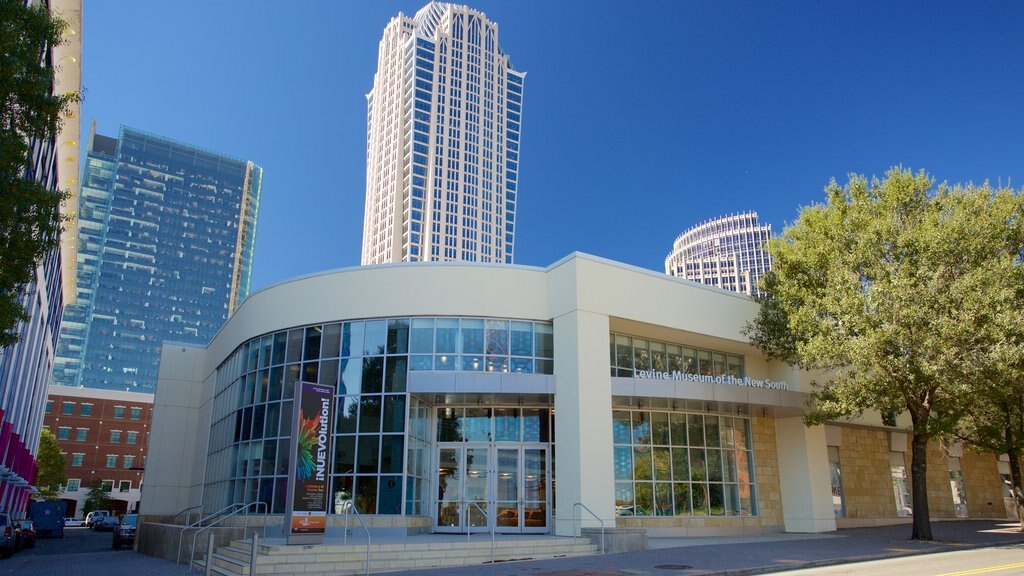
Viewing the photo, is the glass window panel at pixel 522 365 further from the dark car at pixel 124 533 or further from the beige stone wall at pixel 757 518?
the dark car at pixel 124 533

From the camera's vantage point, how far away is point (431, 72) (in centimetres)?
13512

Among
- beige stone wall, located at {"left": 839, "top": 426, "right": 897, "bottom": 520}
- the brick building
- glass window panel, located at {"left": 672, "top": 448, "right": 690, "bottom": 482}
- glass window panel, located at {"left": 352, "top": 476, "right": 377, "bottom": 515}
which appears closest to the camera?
glass window panel, located at {"left": 352, "top": 476, "right": 377, "bottom": 515}

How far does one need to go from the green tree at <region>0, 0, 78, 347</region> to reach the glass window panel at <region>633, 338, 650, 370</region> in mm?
16751

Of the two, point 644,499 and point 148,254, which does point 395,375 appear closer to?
point 644,499

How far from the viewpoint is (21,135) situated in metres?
11.2

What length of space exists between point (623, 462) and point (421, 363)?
721 cm

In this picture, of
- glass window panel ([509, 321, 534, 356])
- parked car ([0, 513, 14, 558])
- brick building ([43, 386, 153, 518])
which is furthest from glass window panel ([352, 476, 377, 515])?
brick building ([43, 386, 153, 518])

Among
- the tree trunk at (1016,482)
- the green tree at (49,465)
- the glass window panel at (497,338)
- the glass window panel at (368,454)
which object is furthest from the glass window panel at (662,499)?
the green tree at (49,465)

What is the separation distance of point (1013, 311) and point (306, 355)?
20.6 m

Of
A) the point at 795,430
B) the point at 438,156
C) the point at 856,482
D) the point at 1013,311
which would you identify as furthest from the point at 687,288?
the point at 438,156

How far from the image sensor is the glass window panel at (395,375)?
21.0m

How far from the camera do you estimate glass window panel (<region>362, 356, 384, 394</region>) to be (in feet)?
69.7

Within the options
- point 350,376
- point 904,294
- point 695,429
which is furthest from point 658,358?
point 350,376

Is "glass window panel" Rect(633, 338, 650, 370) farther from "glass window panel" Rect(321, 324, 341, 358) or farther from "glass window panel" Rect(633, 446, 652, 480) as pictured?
"glass window panel" Rect(321, 324, 341, 358)
